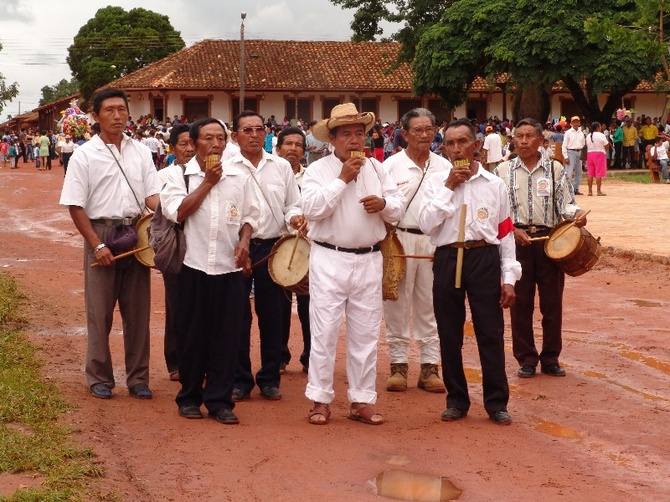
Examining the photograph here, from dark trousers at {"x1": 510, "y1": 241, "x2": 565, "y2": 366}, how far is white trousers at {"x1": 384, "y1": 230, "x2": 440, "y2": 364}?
3.02 feet

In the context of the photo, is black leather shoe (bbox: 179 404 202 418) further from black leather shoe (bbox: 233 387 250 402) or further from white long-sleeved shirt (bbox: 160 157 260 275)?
white long-sleeved shirt (bbox: 160 157 260 275)

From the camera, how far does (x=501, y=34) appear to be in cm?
3831

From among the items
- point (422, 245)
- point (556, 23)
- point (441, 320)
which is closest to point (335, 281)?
point (441, 320)

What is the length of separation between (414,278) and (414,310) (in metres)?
0.28

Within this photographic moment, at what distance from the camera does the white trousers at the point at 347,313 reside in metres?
7.42

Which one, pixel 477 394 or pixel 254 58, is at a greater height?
pixel 254 58

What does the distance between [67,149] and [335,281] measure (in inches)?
1271

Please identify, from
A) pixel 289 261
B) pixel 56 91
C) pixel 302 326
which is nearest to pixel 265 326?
pixel 289 261

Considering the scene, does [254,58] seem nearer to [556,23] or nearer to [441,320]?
[556,23]

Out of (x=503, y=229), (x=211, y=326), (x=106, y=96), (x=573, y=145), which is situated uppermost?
(x=106, y=96)

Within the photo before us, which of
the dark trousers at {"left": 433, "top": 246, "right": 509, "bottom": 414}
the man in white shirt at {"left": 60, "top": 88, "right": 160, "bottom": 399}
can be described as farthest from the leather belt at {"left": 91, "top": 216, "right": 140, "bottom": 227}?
the dark trousers at {"left": 433, "top": 246, "right": 509, "bottom": 414}

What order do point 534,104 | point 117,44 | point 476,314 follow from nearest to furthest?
point 476,314, point 534,104, point 117,44

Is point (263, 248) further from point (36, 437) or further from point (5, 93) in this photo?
point (5, 93)

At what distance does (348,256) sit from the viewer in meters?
7.41
